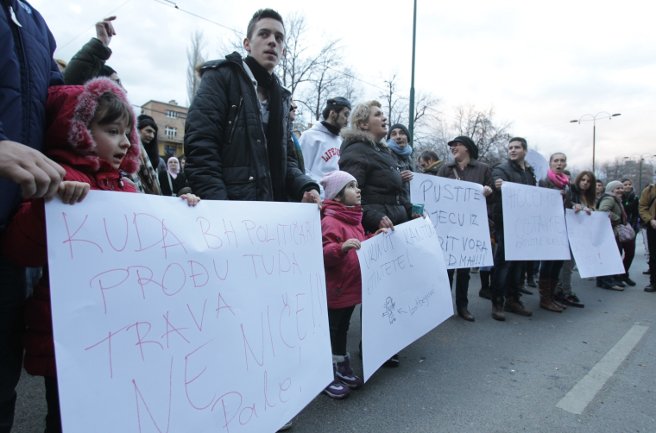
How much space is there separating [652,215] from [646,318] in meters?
2.32

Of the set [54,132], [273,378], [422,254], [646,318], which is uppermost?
[54,132]

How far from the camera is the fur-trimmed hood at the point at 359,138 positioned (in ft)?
10.6

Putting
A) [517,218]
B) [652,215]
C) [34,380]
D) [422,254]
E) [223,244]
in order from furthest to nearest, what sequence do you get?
[652,215], [517,218], [422,254], [34,380], [223,244]

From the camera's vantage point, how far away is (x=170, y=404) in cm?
126

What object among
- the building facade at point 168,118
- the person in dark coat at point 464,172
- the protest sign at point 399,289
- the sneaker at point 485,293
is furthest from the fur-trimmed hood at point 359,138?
the building facade at point 168,118

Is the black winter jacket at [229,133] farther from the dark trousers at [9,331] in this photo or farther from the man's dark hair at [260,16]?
the dark trousers at [9,331]

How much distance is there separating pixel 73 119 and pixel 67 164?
0.15 metres

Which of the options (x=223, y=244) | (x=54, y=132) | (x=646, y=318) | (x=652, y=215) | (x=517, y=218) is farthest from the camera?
(x=652, y=215)

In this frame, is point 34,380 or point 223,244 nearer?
point 223,244

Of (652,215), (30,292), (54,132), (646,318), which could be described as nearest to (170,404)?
(30,292)

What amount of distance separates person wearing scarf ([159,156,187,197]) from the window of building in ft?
158

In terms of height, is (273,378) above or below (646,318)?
above

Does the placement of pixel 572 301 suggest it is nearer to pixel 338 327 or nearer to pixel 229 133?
pixel 338 327

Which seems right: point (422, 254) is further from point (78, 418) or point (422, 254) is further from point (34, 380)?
point (34, 380)
